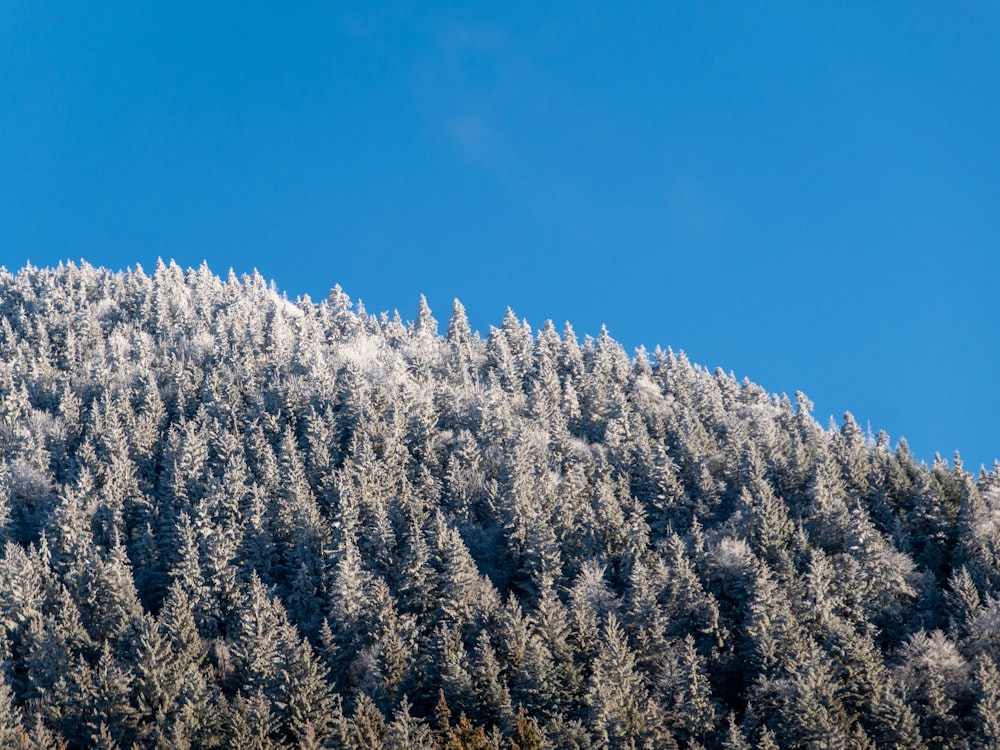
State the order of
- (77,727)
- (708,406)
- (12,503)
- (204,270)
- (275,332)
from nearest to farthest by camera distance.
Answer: (77,727) → (12,503) → (708,406) → (275,332) → (204,270)

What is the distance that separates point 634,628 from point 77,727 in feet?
121

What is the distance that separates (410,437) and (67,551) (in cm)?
3515

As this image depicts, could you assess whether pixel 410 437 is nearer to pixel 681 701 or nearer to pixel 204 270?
pixel 681 701

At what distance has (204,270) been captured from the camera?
164 m

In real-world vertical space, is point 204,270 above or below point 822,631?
above

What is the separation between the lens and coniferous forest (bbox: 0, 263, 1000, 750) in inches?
2373

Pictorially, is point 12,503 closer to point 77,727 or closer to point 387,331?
point 77,727

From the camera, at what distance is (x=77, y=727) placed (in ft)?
196

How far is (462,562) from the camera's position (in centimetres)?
7300

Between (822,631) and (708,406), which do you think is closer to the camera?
(822,631)

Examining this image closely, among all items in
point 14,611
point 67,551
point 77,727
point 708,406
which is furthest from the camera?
point 708,406

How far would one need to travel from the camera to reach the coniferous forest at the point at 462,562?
60281 millimetres

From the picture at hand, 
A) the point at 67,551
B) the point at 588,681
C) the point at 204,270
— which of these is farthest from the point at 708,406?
the point at 204,270

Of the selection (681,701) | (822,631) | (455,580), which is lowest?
(681,701)
